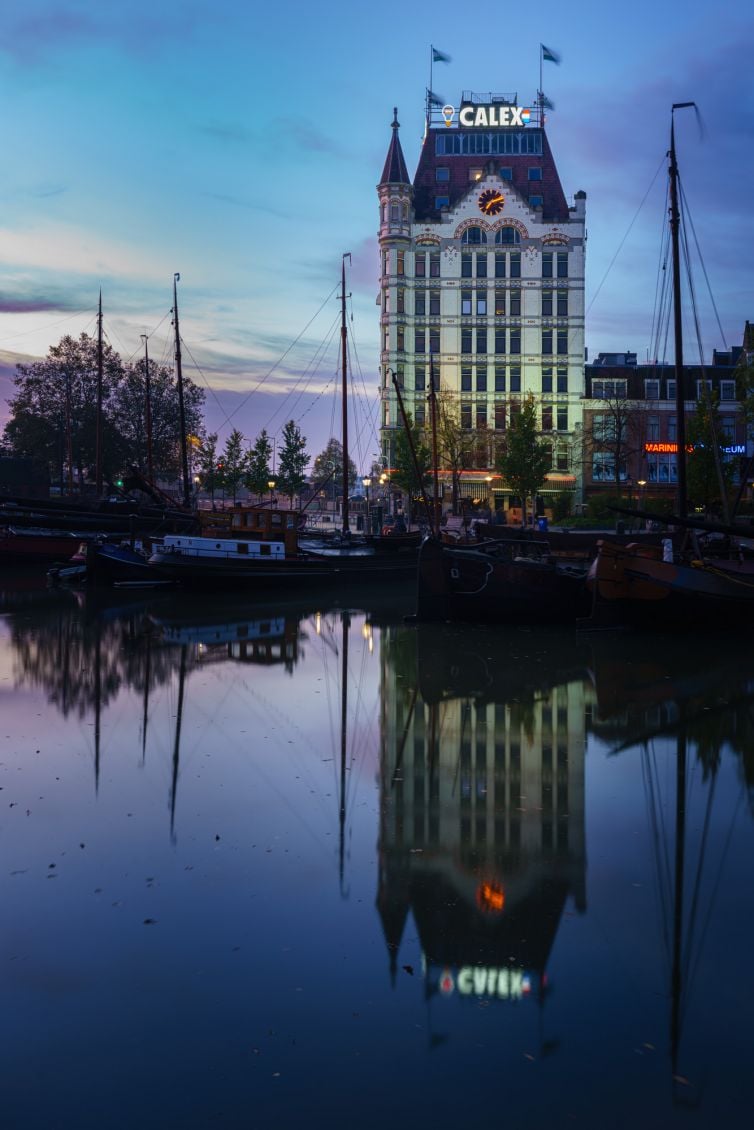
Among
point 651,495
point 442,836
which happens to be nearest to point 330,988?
point 442,836

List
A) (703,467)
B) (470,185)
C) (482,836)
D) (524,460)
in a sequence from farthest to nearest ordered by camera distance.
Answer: (470,185) < (524,460) < (703,467) < (482,836)

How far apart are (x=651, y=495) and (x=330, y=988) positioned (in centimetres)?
7402

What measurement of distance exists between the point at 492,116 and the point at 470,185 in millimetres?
8197

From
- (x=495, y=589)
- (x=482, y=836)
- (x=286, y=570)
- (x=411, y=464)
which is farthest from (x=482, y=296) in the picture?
(x=482, y=836)

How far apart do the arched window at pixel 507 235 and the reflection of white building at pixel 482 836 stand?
79115mm

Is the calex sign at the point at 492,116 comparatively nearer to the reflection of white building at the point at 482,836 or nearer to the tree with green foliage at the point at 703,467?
the tree with green foliage at the point at 703,467

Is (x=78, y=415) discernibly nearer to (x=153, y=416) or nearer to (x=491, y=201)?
(x=153, y=416)

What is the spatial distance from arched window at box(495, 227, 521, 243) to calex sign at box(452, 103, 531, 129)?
35.4ft

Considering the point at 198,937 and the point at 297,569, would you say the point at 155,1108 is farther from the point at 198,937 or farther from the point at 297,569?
the point at 297,569

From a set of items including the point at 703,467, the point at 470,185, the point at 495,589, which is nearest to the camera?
the point at 495,589

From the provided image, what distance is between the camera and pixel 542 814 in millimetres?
10617

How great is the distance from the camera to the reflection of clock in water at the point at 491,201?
289 feet

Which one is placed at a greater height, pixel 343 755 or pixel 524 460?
pixel 524 460

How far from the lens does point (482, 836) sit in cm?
988
